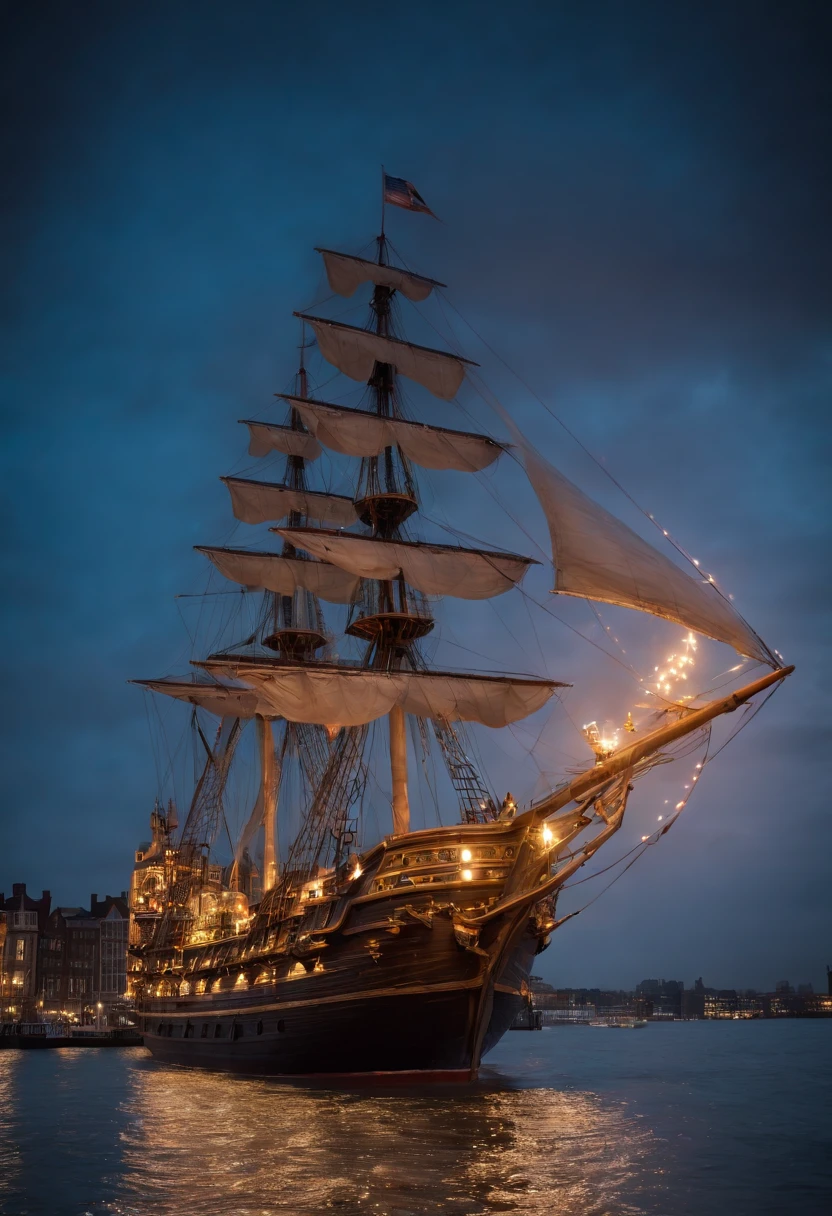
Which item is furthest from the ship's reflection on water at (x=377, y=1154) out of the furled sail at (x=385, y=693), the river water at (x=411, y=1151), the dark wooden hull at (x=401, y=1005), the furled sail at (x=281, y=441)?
the furled sail at (x=281, y=441)

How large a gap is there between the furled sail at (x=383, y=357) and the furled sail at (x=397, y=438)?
2828 mm

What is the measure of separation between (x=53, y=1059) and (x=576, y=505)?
149ft

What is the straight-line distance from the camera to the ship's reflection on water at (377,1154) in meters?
15.3

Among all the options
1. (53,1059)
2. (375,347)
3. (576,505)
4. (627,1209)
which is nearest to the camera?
(627,1209)

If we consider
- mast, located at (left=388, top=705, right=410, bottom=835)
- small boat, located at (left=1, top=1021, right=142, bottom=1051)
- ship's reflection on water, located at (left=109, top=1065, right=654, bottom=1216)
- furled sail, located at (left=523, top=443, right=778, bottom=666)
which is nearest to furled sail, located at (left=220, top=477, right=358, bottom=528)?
mast, located at (left=388, top=705, right=410, bottom=835)

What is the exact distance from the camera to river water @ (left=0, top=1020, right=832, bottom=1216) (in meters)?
15.5

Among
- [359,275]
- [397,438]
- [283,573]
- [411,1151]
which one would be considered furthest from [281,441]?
[411,1151]

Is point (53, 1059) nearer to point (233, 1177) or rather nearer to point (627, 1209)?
point (233, 1177)

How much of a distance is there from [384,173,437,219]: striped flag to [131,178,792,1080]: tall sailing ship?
0.10 m

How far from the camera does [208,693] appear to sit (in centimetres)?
5356

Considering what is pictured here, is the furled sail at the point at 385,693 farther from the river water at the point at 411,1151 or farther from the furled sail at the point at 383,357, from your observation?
the furled sail at the point at 383,357

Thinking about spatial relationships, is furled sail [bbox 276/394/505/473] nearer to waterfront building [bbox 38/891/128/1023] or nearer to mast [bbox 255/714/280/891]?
mast [bbox 255/714/280/891]

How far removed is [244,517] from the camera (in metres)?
48.4

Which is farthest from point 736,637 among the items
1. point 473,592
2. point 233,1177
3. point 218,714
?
point 218,714
